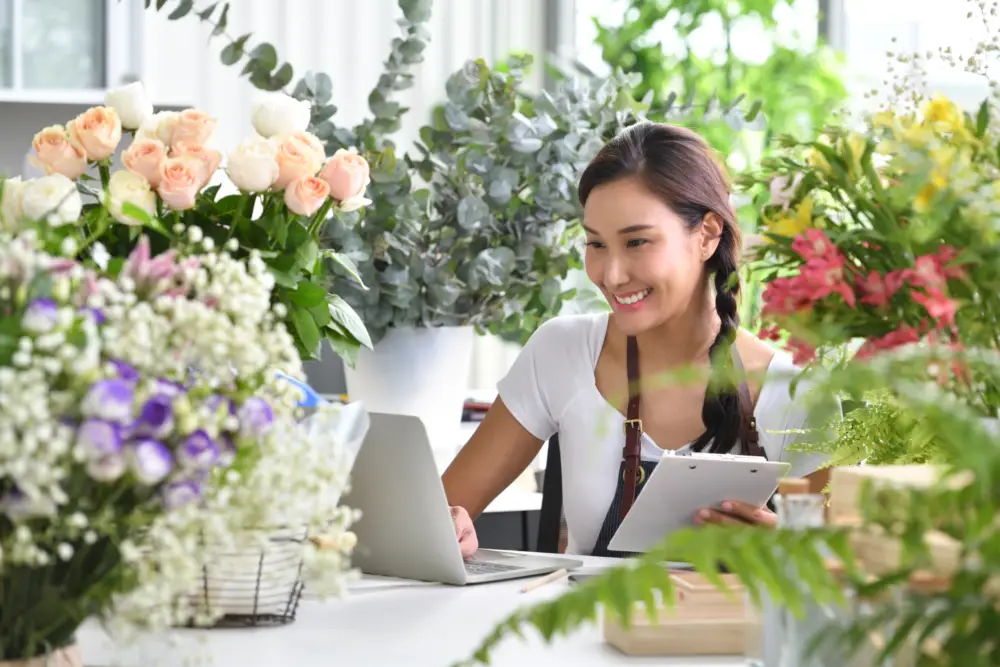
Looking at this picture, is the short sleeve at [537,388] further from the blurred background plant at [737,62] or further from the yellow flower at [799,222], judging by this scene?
the yellow flower at [799,222]

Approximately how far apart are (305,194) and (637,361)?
1.05m

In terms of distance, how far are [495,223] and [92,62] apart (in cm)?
141

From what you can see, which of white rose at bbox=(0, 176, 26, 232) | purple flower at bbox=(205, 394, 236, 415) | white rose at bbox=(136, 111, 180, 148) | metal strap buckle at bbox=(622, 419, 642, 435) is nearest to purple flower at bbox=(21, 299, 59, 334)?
purple flower at bbox=(205, 394, 236, 415)

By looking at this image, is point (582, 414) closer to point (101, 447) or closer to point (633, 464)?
point (633, 464)

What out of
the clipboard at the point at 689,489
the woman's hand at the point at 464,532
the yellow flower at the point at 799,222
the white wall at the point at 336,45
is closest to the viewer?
the yellow flower at the point at 799,222

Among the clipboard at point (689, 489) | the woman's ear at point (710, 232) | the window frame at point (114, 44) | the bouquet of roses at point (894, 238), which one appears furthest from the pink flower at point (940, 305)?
the window frame at point (114, 44)

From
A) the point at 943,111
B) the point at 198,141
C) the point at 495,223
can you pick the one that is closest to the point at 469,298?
the point at 495,223

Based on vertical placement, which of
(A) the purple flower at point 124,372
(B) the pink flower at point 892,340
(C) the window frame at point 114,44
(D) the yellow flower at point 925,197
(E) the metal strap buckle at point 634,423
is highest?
(C) the window frame at point 114,44

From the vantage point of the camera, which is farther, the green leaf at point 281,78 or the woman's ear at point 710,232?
the green leaf at point 281,78

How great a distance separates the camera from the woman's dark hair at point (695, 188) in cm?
228

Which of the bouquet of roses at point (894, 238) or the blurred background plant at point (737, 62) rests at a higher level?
the blurred background plant at point (737, 62)

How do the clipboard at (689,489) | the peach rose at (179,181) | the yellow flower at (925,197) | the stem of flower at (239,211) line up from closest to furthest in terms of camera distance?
the yellow flower at (925,197) < the peach rose at (179,181) < the stem of flower at (239,211) < the clipboard at (689,489)

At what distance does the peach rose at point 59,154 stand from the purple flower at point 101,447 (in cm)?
60

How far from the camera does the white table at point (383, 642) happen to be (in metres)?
1.25
